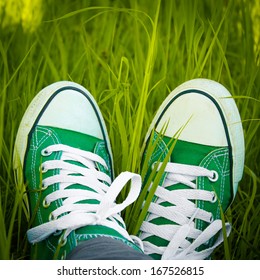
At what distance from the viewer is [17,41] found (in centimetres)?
105

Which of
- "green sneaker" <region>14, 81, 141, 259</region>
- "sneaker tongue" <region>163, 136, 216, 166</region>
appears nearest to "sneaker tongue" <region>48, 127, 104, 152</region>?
"green sneaker" <region>14, 81, 141, 259</region>

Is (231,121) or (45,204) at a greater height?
(231,121)

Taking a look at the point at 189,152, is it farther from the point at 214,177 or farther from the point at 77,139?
the point at 77,139

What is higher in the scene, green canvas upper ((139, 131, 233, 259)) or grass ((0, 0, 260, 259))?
grass ((0, 0, 260, 259))

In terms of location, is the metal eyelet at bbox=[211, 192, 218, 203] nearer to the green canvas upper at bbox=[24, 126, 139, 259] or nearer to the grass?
the grass

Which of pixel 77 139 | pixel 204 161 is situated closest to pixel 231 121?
pixel 204 161

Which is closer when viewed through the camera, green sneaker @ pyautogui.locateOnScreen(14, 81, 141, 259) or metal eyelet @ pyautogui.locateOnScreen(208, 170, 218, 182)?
green sneaker @ pyautogui.locateOnScreen(14, 81, 141, 259)

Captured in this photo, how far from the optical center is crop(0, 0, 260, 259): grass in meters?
0.86

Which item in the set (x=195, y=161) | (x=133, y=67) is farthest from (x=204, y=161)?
(x=133, y=67)

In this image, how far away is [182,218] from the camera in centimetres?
89

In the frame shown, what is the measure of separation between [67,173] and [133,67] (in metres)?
0.18

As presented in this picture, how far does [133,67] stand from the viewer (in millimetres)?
950

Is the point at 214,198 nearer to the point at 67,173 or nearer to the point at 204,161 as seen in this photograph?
the point at 204,161
